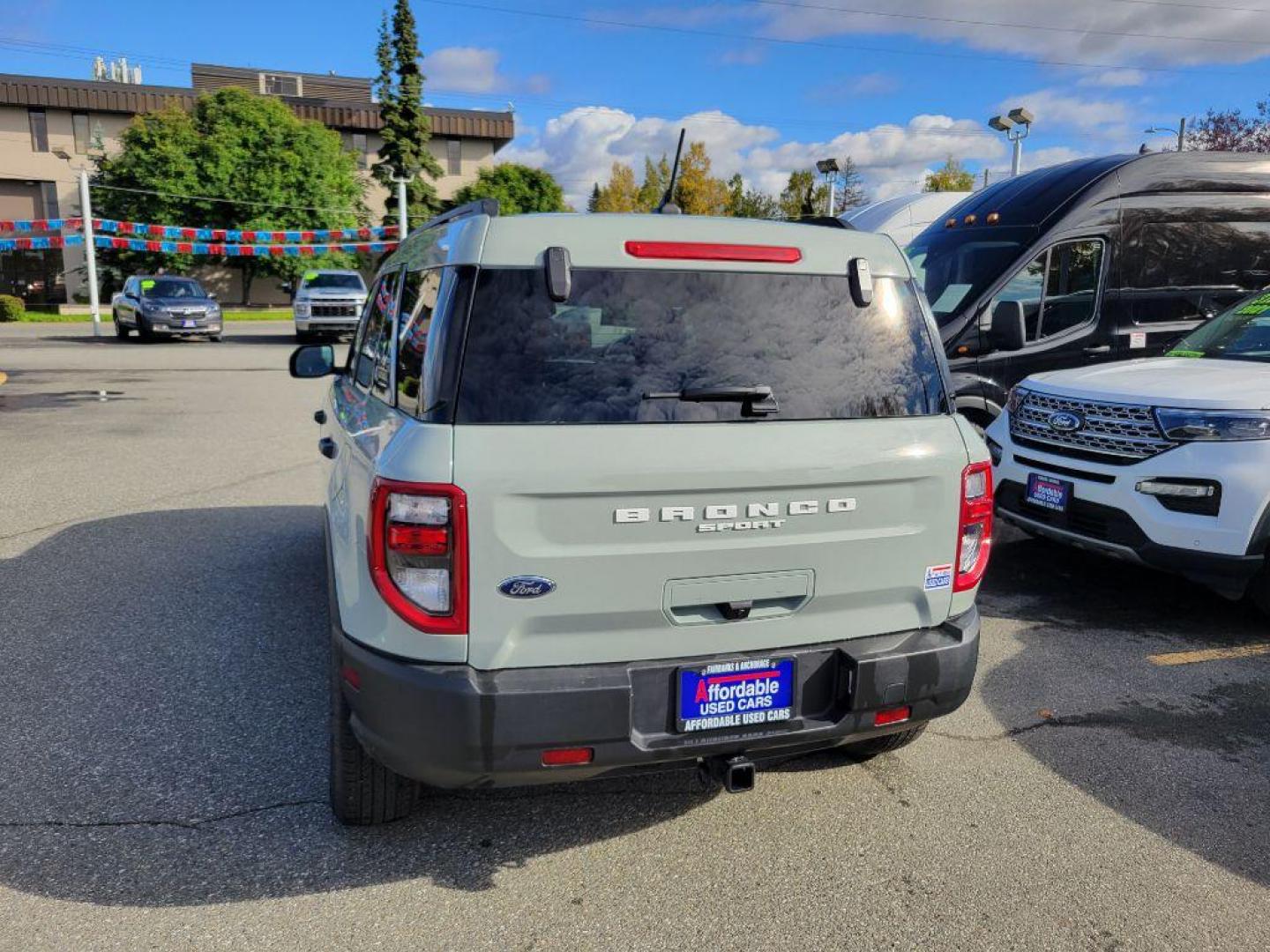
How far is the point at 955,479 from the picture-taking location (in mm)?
2996

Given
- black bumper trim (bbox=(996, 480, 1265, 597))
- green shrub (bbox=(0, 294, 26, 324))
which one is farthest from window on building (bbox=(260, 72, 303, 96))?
black bumper trim (bbox=(996, 480, 1265, 597))

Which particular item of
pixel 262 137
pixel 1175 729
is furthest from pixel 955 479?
A: pixel 262 137

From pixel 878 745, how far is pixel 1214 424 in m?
2.73

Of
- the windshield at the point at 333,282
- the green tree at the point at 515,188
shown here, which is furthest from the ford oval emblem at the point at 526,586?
the green tree at the point at 515,188

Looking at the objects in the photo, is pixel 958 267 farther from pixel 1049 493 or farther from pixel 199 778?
pixel 199 778

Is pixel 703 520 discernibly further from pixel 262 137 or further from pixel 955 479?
pixel 262 137

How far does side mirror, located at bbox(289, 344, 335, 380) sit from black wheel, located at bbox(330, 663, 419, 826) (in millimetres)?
2295

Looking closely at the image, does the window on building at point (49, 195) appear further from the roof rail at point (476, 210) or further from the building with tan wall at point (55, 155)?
the roof rail at point (476, 210)

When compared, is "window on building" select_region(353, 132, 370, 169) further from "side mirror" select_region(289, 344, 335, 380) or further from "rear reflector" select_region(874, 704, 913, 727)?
"rear reflector" select_region(874, 704, 913, 727)

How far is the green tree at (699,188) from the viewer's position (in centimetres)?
4162

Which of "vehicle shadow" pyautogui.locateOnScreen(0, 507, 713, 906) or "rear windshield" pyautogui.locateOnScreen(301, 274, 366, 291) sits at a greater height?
"rear windshield" pyautogui.locateOnScreen(301, 274, 366, 291)

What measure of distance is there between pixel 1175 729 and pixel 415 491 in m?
3.40

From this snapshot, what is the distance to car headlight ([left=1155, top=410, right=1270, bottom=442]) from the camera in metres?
4.86

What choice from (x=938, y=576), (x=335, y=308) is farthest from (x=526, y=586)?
(x=335, y=308)
